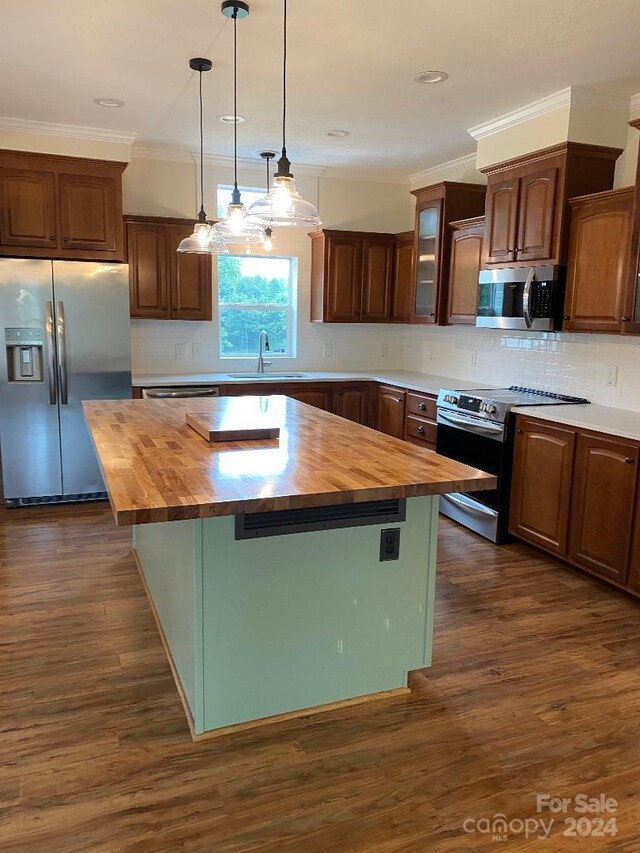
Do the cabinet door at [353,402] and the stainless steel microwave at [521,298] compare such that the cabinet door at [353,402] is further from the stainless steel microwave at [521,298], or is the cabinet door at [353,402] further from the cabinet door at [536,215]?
the cabinet door at [536,215]

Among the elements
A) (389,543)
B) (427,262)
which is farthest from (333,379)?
(389,543)

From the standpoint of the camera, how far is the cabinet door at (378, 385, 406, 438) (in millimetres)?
5402

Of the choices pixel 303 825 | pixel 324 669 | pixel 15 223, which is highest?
pixel 15 223

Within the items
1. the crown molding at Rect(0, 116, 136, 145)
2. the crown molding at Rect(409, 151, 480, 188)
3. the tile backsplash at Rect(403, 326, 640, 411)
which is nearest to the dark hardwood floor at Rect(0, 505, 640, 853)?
the tile backsplash at Rect(403, 326, 640, 411)

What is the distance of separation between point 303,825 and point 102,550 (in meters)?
2.50

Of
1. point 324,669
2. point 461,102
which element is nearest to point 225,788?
point 324,669

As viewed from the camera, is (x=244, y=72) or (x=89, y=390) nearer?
(x=244, y=72)

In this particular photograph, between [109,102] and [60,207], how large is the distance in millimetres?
932

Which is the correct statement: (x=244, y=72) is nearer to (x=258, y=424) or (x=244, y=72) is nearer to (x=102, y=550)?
(x=258, y=424)

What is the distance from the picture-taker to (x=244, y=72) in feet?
11.7

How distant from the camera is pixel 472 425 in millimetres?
4328

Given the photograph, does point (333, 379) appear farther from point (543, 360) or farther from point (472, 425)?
point (543, 360)

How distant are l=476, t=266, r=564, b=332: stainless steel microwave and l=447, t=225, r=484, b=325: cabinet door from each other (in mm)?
300

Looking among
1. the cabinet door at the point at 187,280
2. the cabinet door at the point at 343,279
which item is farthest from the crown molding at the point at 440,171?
the cabinet door at the point at 187,280
